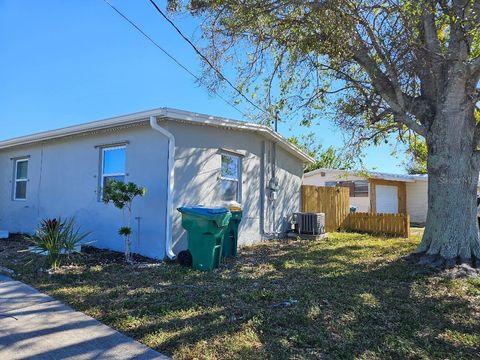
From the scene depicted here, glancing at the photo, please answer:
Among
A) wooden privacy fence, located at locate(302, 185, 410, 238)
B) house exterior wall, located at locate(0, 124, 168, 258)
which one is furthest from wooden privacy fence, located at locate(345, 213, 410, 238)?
house exterior wall, located at locate(0, 124, 168, 258)

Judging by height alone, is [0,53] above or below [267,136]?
above

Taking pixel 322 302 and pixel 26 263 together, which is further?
pixel 26 263

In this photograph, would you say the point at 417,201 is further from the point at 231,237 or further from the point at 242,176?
the point at 231,237

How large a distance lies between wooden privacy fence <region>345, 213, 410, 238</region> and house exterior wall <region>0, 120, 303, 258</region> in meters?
2.82

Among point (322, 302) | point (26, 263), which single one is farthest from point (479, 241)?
point (26, 263)

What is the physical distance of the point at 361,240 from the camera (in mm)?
11930

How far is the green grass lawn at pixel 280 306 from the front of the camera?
3.94m

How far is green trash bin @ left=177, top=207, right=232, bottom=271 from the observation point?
7223 mm

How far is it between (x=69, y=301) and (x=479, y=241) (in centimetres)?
725

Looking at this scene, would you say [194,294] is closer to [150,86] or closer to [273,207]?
[273,207]

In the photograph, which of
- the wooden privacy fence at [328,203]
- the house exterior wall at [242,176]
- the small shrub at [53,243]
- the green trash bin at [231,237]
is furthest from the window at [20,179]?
the wooden privacy fence at [328,203]

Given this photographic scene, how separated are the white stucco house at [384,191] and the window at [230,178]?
1192 centimetres

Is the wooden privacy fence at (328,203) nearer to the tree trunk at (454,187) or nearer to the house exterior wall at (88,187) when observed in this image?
the tree trunk at (454,187)

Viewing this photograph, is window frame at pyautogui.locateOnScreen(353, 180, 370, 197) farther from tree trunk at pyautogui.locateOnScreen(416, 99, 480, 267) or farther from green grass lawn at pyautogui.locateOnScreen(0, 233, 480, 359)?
tree trunk at pyautogui.locateOnScreen(416, 99, 480, 267)
